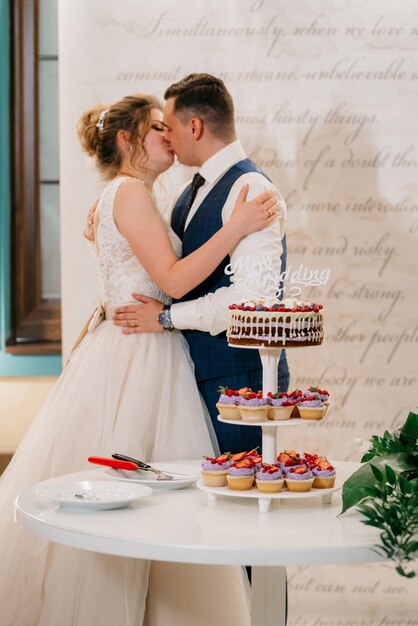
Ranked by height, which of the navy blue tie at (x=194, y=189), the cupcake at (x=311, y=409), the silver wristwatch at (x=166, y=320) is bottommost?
the cupcake at (x=311, y=409)

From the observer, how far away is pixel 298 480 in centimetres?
189

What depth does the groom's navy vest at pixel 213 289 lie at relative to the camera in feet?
9.36

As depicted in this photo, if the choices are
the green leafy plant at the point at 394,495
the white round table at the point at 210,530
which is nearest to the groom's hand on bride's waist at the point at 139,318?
the white round table at the point at 210,530

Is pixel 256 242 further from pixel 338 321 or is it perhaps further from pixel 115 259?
pixel 338 321

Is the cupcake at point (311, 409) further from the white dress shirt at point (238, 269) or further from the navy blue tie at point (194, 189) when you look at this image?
the navy blue tie at point (194, 189)

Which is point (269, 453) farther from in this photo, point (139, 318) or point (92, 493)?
point (139, 318)

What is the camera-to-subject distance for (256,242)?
8.89 ft

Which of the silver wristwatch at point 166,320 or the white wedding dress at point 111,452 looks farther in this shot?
the silver wristwatch at point 166,320

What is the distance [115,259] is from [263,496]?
4.17 ft

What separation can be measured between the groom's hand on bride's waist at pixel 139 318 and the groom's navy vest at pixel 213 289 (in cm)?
13

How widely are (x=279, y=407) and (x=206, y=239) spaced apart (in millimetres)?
1028

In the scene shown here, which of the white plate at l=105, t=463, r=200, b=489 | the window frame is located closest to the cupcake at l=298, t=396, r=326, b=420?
the white plate at l=105, t=463, r=200, b=489

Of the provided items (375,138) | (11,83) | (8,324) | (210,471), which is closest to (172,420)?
(210,471)

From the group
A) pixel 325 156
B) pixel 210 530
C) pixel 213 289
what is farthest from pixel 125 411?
pixel 325 156
